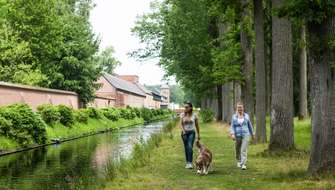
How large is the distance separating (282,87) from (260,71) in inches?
159

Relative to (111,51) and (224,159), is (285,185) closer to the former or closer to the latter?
(224,159)

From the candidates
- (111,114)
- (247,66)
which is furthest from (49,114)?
(111,114)

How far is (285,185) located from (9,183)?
7927 mm

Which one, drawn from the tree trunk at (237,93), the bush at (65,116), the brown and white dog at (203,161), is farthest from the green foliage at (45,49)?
the brown and white dog at (203,161)

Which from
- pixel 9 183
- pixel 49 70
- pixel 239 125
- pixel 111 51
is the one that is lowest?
pixel 9 183

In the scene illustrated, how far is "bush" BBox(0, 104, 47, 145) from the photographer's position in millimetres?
27453

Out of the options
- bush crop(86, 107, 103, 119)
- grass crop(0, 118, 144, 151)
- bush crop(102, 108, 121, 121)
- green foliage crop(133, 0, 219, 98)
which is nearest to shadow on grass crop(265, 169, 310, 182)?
grass crop(0, 118, 144, 151)

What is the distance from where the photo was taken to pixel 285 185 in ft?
38.5

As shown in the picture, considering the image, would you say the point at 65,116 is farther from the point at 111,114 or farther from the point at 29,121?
the point at 111,114

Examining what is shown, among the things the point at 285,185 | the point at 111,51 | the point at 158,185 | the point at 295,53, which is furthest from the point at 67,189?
the point at 111,51

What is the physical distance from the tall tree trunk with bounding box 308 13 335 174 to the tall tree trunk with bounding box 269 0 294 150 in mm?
5620

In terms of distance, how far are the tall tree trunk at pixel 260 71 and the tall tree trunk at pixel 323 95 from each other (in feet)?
30.3

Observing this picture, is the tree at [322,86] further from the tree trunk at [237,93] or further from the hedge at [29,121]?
the tree trunk at [237,93]

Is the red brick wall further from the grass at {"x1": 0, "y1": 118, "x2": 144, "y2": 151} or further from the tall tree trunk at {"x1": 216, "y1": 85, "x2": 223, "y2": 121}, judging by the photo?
the tall tree trunk at {"x1": 216, "y1": 85, "x2": 223, "y2": 121}
